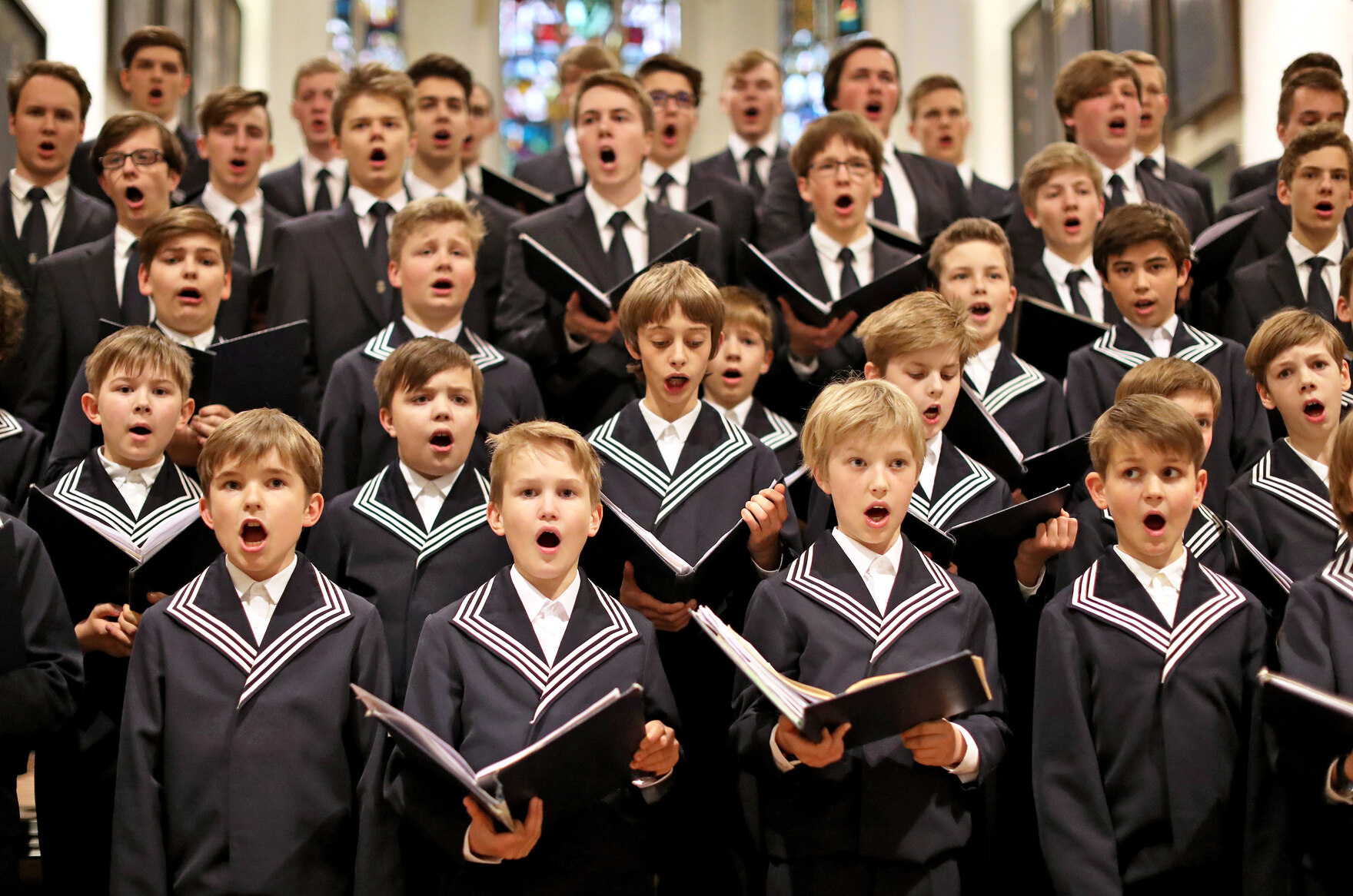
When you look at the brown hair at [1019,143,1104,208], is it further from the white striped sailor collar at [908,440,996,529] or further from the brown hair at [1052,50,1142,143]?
the white striped sailor collar at [908,440,996,529]

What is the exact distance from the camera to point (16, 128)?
425 centimetres

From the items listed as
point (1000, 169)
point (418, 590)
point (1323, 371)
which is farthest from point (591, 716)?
point (1000, 169)

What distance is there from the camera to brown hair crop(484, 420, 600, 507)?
97.3 inches

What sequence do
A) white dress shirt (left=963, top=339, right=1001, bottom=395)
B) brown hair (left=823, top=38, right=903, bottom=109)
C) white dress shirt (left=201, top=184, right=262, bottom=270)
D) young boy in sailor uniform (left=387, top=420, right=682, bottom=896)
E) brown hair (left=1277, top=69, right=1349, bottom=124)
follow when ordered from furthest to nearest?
brown hair (left=823, top=38, right=903, bottom=109), brown hair (left=1277, top=69, right=1349, bottom=124), white dress shirt (left=201, top=184, right=262, bottom=270), white dress shirt (left=963, top=339, right=1001, bottom=395), young boy in sailor uniform (left=387, top=420, right=682, bottom=896)

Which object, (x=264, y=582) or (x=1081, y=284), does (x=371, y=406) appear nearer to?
(x=264, y=582)

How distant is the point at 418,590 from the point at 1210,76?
5036mm

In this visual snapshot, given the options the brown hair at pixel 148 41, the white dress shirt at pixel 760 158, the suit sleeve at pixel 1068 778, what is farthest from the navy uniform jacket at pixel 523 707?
the brown hair at pixel 148 41

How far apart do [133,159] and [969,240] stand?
2.35 meters

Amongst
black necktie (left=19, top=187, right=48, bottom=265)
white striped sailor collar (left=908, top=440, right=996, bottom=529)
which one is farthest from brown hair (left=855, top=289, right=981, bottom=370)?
black necktie (left=19, top=187, right=48, bottom=265)

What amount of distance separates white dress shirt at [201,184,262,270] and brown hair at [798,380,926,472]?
2.46 metres

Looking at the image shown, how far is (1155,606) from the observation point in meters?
2.41

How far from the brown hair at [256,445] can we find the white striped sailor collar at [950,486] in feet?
3.90

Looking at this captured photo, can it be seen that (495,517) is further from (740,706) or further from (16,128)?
(16,128)

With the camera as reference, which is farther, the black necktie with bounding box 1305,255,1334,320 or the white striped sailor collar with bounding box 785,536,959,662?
the black necktie with bounding box 1305,255,1334,320
